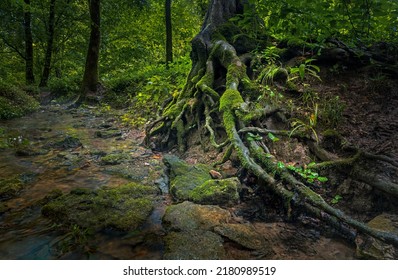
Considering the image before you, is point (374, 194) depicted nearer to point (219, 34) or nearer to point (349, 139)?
point (349, 139)

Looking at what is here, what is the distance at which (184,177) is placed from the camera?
3555mm

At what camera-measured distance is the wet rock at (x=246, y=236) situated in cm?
235

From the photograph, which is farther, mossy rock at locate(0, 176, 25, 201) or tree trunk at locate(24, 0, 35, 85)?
tree trunk at locate(24, 0, 35, 85)

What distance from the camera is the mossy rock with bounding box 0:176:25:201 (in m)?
3.21

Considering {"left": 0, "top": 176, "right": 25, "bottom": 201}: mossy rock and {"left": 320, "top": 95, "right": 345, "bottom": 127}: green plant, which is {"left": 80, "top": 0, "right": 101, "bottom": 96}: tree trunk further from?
{"left": 320, "top": 95, "right": 345, "bottom": 127}: green plant

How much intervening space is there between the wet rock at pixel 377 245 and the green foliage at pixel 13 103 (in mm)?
9740

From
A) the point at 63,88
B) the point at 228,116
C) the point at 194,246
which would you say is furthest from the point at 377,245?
the point at 63,88

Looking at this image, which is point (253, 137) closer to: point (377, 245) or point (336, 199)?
point (336, 199)

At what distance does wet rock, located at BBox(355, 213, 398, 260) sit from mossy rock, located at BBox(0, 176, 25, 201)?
12.1 ft

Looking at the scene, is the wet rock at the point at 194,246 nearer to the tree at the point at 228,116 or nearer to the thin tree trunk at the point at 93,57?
the tree at the point at 228,116

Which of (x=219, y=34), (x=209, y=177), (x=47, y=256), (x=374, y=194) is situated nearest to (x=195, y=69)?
(x=219, y=34)

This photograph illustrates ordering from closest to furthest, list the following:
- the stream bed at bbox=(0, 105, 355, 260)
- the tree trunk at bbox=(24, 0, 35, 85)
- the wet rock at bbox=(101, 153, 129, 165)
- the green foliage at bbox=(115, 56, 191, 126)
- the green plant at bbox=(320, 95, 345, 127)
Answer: the stream bed at bbox=(0, 105, 355, 260) < the green plant at bbox=(320, 95, 345, 127) < the wet rock at bbox=(101, 153, 129, 165) < the green foliage at bbox=(115, 56, 191, 126) < the tree trunk at bbox=(24, 0, 35, 85)

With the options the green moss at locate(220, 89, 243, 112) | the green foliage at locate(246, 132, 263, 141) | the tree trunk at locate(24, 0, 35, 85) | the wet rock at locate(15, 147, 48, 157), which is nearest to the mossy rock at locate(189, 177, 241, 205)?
the green foliage at locate(246, 132, 263, 141)

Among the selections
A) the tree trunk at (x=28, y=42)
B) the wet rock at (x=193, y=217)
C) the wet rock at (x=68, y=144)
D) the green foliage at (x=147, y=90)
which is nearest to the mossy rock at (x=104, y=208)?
the wet rock at (x=193, y=217)
